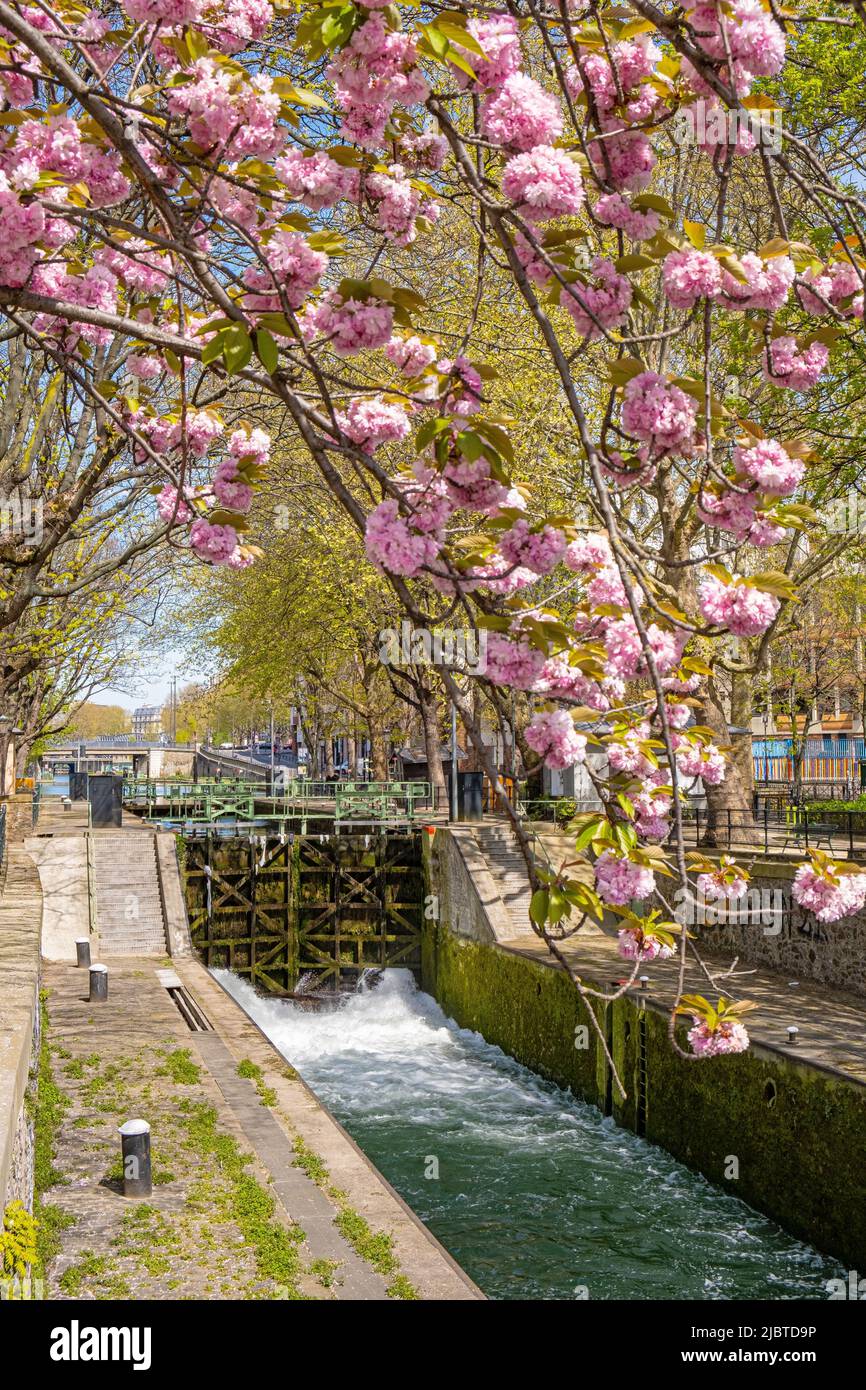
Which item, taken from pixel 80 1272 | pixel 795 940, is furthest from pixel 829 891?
pixel 795 940

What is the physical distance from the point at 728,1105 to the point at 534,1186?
98.4 inches

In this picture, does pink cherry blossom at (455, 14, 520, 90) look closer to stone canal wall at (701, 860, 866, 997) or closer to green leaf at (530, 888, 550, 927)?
green leaf at (530, 888, 550, 927)

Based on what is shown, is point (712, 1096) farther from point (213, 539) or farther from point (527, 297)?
point (527, 297)

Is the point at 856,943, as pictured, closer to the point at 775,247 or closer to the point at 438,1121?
the point at 438,1121

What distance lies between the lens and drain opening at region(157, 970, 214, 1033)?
1506cm

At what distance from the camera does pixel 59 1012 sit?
50.7 feet

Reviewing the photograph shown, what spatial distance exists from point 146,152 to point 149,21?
1.06 metres

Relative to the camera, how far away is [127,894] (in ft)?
73.2

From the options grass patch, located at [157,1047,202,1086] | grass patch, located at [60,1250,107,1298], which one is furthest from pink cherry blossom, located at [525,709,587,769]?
grass patch, located at [157,1047,202,1086]

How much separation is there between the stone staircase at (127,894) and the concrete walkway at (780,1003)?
6365 millimetres

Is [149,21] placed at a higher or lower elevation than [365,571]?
lower

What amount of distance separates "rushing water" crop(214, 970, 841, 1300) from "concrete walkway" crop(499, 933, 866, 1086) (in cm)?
186

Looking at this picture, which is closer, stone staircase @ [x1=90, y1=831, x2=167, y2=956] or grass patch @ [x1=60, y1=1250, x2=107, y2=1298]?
grass patch @ [x1=60, y1=1250, x2=107, y2=1298]
